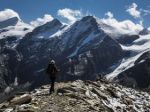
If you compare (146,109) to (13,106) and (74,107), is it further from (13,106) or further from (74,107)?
(13,106)

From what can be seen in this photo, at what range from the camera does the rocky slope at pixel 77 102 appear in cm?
2870

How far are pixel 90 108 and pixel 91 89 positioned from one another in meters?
8.12

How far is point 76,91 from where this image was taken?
35.6 metres

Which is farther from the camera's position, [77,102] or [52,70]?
[52,70]

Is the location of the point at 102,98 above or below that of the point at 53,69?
below

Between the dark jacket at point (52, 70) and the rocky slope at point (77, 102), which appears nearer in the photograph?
the rocky slope at point (77, 102)

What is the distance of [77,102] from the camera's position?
30875 millimetres

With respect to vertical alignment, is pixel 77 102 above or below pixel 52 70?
below

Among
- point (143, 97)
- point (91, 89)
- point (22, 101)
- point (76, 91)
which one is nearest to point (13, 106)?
point (22, 101)

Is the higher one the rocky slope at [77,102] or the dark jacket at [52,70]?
the dark jacket at [52,70]

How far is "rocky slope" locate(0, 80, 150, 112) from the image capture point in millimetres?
28700

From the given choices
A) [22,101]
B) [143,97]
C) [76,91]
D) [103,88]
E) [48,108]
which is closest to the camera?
[48,108]

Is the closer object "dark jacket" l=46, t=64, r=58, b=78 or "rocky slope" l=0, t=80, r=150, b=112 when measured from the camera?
"rocky slope" l=0, t=80, r=150, b=112

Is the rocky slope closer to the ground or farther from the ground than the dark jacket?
closer to the ground
